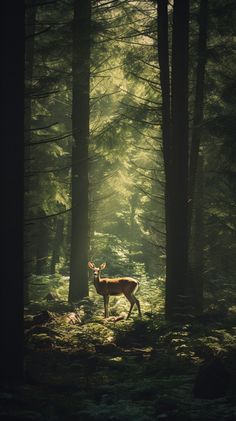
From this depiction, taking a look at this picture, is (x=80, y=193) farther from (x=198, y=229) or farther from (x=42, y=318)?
(x=42, y=318)

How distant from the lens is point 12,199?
6930 mm

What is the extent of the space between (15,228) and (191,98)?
1193 cm

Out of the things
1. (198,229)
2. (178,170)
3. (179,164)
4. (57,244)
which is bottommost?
(57,244)

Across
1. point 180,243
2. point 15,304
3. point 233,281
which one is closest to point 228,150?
point 180,243

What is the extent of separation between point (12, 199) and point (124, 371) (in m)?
3.13

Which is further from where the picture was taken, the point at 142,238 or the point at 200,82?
the point at 142,238

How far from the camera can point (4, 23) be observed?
707cm

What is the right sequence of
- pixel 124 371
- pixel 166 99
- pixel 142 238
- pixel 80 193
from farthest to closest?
pixel 80 193 < pixel 142 238 < pixel 166 99 < pixel 124 371

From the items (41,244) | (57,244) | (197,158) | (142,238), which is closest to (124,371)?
(142,238)

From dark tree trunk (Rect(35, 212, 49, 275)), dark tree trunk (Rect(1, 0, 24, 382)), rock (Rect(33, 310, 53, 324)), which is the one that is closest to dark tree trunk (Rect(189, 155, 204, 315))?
rock (Rect(33, 310, 53, 324))

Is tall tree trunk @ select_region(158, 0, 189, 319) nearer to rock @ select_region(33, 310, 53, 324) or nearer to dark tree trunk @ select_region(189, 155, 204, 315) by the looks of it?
rock @ select_region(33, 310, 53, 324)

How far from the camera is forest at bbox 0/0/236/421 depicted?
20.6 feet

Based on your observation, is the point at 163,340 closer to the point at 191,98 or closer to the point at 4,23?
the point at 4,23

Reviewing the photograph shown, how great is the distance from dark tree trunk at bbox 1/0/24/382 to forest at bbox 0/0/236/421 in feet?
0.05
